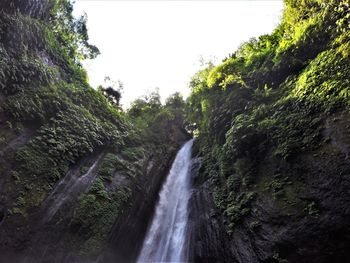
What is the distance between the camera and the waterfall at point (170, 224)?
9.99 meters

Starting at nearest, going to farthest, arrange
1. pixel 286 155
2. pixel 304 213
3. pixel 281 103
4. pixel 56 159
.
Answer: pixel 304 213 < pixel 286 155 < pixel 281 103 < pixel 56 159

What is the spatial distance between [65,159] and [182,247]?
5821mm

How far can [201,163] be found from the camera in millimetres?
12953

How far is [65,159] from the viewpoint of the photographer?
9.71 meters

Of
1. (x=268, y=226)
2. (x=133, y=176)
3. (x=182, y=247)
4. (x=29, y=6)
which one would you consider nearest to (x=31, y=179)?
(x=133, y=176)

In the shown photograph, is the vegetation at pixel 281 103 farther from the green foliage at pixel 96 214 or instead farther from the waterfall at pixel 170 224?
the green foliage at pixel 96 214

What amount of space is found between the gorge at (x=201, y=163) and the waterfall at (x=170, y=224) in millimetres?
58

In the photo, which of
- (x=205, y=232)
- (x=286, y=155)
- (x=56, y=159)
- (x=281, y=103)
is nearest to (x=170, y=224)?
(x=205, y=232)

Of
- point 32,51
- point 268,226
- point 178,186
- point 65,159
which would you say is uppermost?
point 32,51

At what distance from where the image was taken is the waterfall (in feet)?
32.8

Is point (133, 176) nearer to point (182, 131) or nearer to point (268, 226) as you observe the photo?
point (268, 226)

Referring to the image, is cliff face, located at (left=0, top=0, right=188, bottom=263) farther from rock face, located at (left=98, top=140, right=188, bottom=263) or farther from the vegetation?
the vegetation

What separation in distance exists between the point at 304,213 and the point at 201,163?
7.41 meters

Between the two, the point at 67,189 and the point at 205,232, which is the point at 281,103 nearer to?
the point at 205,232
